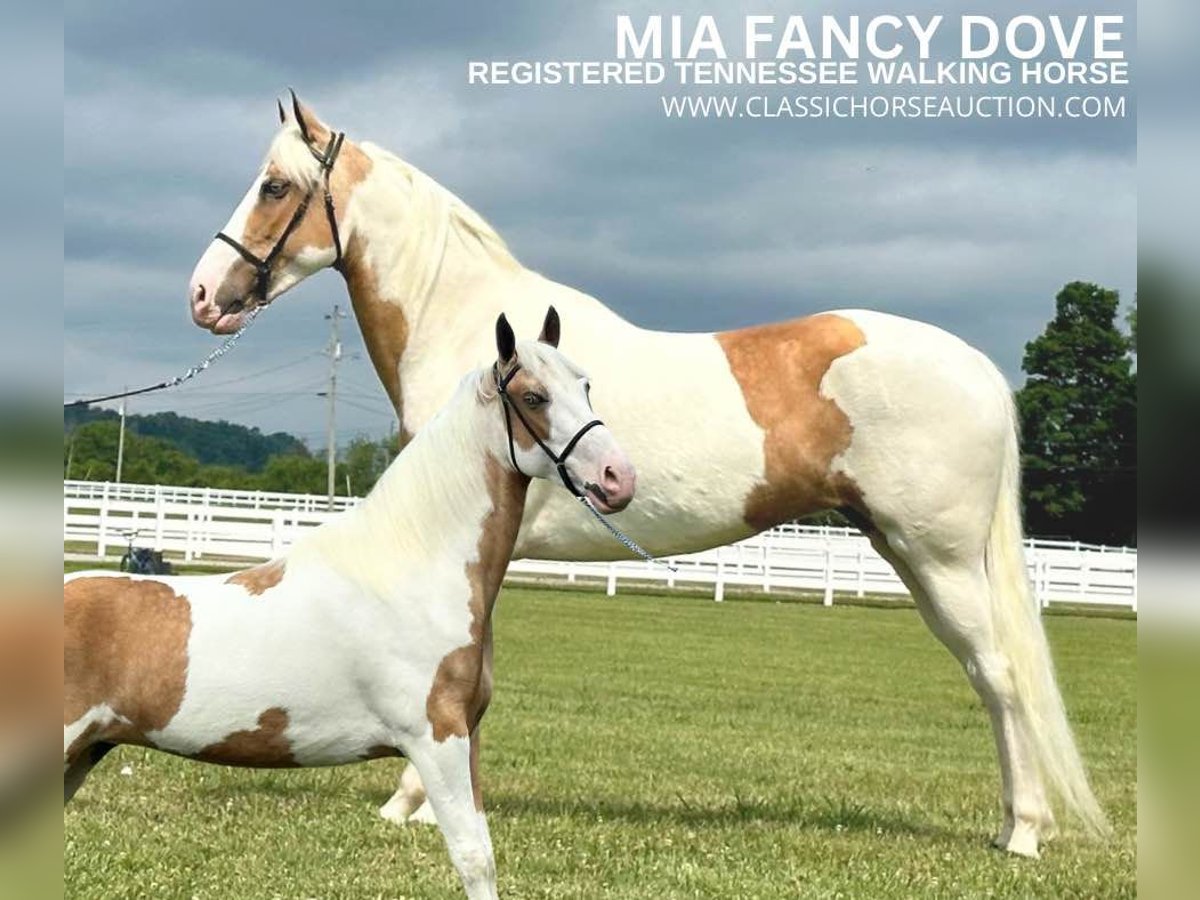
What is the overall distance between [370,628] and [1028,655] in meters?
3.58

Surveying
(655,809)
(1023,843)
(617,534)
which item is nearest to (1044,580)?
(655,809)

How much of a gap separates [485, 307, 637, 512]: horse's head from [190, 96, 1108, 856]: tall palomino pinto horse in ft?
6.64

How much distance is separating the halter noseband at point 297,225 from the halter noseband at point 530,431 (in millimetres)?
2194

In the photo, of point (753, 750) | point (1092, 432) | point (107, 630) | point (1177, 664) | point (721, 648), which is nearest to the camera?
point (1177, 664)

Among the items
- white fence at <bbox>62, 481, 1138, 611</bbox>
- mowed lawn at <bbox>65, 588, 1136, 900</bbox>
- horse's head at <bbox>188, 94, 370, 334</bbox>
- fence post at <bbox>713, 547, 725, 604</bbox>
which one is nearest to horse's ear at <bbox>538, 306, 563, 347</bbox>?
mowed lawn at <bbox>65, 588, 1136, 900</bbox>

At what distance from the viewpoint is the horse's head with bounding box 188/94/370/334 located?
5664 millimetres

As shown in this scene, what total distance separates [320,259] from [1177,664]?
4.94 meters

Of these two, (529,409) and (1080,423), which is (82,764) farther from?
(1080,423)

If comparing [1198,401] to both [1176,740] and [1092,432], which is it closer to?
[1176,740]

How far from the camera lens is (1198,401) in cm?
150

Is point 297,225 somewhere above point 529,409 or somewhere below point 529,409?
above

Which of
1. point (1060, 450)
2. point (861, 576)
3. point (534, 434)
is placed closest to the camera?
point (534, 434)

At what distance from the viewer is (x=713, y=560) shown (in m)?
29.8

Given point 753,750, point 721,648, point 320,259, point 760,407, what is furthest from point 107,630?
point 721,648
